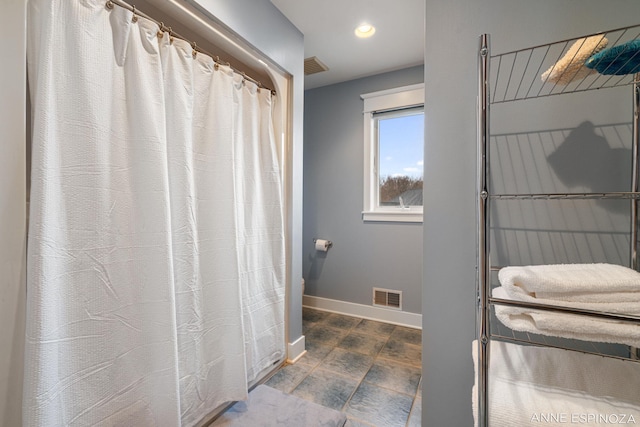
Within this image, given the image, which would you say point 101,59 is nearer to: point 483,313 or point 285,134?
point 285,134

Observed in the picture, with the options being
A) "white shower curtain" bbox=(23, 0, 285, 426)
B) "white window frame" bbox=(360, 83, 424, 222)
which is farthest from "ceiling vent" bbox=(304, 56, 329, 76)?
"white shower curtain" bbox=(23, 0, 285, 426)

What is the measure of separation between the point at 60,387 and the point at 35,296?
0.29m

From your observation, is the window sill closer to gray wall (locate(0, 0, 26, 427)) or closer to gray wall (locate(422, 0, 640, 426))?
gray wall (locate(422, 0, 640, 426))

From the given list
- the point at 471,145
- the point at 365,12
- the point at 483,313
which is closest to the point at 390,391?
the point at 483,313

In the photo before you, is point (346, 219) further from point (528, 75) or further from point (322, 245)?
point (528, 75)

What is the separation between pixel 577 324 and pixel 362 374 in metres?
1.38

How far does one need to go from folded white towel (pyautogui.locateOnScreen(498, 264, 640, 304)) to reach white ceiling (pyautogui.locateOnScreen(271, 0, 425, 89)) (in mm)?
1724

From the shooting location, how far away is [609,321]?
1.80 feet

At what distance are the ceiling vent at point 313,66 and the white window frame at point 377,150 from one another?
18.2 inches

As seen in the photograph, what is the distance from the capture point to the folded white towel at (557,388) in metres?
0.59

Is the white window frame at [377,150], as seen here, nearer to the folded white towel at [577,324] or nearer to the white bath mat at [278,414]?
the white bath mat at [278,414]

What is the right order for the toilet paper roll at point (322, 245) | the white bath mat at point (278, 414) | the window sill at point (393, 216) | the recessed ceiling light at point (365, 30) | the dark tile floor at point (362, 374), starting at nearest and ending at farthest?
the white bath mat at point (278, 414) → the dark tile floor at point (362, 374) → the recessed ceiling light at point (365, 30) → the window sill at point (393, 216) → the toilet paper roll at point (322, 245)

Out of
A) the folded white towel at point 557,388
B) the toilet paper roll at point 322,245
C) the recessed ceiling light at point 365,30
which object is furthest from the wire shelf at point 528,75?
the toilet paper roll at point 322,245

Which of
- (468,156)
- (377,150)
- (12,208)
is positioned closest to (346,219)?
(377,150)
